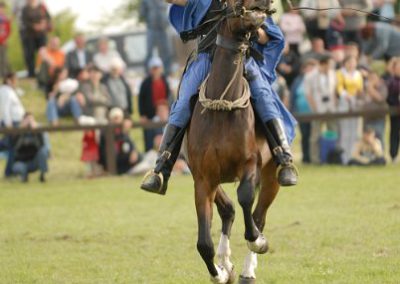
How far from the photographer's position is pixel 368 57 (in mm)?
25266

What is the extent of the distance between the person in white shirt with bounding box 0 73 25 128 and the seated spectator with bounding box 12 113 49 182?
73 cm

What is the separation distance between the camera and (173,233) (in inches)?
524

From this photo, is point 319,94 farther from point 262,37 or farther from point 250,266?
point 250,266

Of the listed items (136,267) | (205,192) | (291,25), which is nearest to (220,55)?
(205,192)

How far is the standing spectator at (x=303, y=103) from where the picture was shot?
21875 mm

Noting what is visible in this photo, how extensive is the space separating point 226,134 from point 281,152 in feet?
2.35

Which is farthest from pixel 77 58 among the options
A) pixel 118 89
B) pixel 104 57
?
pixel 118 89

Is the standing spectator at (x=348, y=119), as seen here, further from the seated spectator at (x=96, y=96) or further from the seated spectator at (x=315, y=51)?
the seated spectator at (x=96, y=96)

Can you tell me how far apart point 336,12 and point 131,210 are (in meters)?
9.93

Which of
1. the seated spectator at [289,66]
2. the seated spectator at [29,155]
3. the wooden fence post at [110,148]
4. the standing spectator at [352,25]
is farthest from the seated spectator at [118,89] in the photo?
the standing spectator at [352,25]

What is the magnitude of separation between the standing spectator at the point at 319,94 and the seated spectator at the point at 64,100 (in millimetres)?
4612

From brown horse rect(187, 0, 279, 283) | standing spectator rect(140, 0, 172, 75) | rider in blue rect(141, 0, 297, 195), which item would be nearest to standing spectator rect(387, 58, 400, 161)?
standing spectator rect(140, 0, 172, 75)

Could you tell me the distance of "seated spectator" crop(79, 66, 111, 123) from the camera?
21891mm

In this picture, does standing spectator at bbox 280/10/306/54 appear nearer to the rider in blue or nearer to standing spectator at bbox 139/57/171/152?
standing spectator at bbox 139/57/171/152
